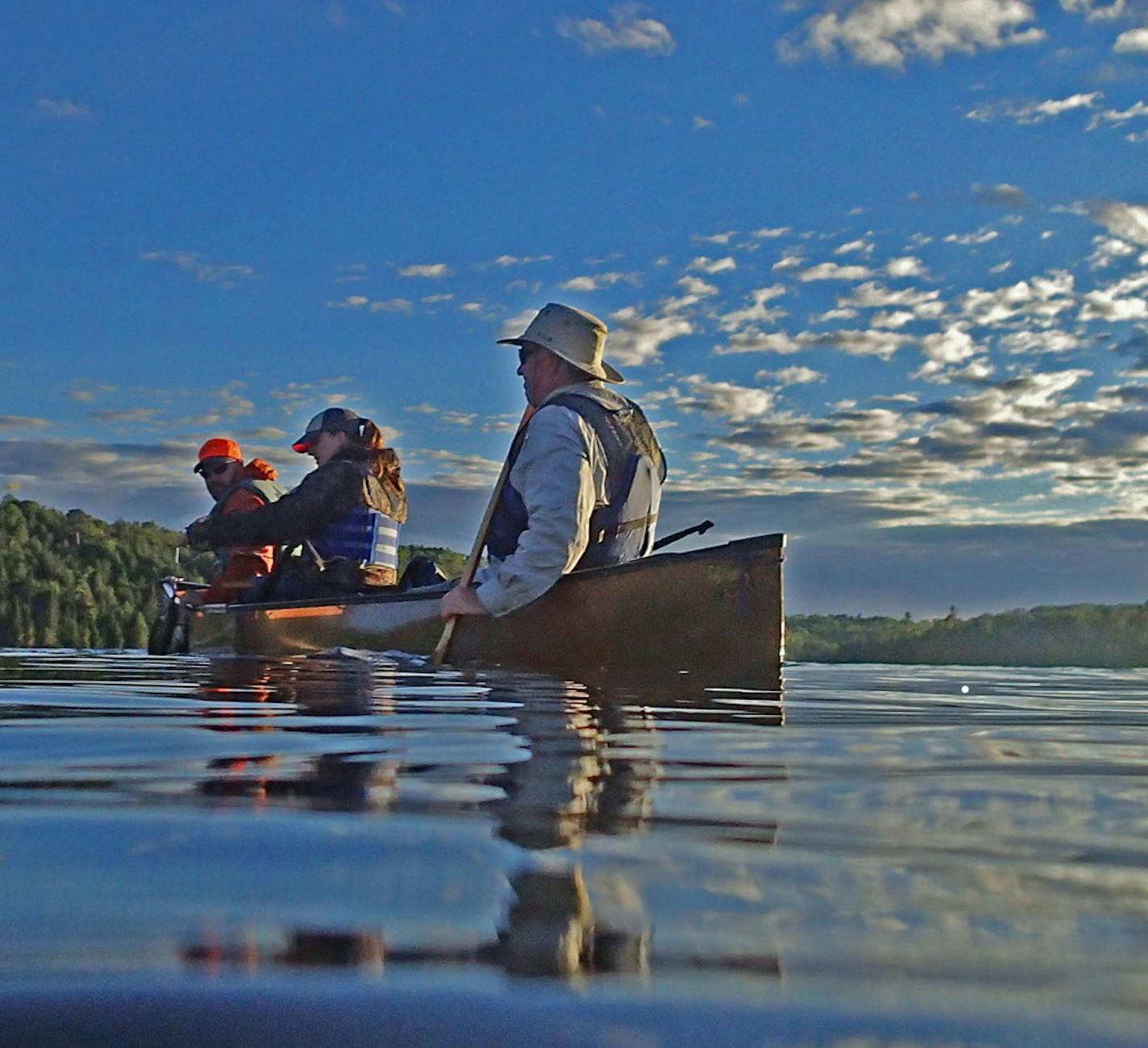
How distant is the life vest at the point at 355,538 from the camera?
9430 millimetres

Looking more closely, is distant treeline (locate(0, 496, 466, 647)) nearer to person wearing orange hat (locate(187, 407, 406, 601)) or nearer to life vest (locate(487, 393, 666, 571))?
person wearing orange hat (locate(187, 407, 406, 601))

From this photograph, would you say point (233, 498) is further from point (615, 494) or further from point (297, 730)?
point (297, 730)

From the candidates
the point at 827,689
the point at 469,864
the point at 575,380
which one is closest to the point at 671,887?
the point at 469,864

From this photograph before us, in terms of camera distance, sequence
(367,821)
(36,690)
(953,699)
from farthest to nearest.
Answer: (953,699), (36,690), (367,821)

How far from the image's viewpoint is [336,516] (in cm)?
941

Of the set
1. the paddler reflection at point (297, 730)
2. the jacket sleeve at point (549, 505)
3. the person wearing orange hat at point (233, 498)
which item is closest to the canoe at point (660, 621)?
A: the jacket sleeve at point (549, 505)

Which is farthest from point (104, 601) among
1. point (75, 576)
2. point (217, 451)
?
point (217, 451)

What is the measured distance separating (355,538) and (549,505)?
3.51 m

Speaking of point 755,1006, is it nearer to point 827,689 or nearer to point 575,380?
point 827,689

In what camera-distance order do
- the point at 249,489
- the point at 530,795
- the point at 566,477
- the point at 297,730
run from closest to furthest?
1. the point at 530,795
2. the point at 297,730
3. the point at 566,477
4. the point at 249,489

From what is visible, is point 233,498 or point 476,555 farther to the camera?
point 233,498

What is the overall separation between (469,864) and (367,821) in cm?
31

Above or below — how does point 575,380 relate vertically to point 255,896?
above

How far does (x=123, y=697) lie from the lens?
4098 millimetres
